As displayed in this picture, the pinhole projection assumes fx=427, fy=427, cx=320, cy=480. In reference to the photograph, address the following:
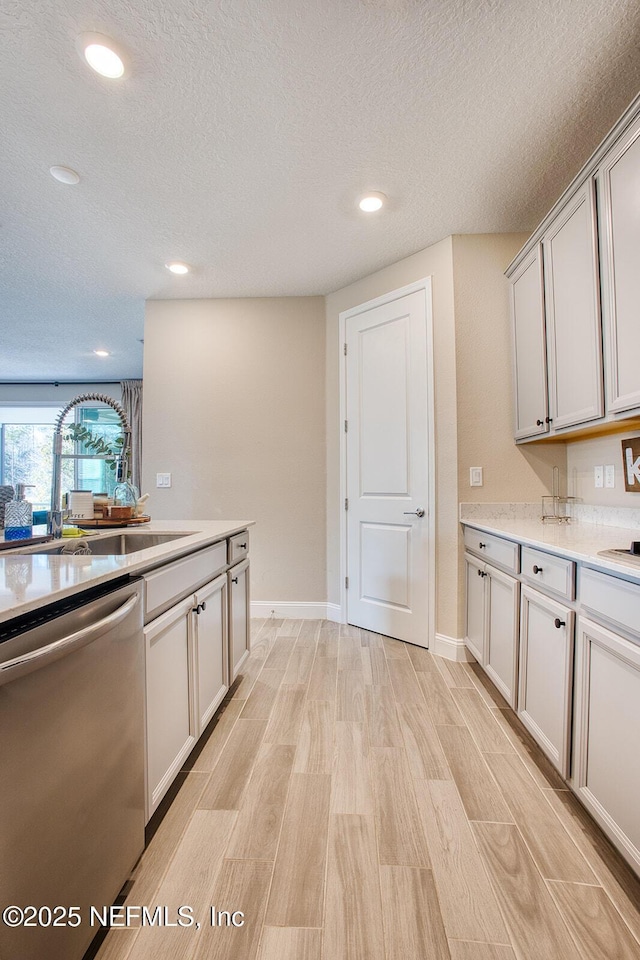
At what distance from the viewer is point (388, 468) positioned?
9.95ft

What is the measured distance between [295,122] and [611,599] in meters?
2.20

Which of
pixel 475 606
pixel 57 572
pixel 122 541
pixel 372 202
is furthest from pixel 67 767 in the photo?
pixel 372 202

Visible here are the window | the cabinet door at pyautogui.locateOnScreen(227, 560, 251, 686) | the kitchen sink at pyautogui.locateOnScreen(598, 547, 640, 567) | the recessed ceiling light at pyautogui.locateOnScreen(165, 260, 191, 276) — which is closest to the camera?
the kitchen sink at pyautogui.locateOnScreen(598, 547, 640, 567)

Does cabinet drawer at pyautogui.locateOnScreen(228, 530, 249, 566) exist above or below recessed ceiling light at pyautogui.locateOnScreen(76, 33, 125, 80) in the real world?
below

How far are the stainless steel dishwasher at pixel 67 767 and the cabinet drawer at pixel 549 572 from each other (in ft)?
4.44

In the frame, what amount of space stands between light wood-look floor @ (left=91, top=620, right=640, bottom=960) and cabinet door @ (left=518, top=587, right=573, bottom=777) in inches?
6.7

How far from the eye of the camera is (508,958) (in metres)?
0.96

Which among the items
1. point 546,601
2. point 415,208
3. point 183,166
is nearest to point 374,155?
point 415,208

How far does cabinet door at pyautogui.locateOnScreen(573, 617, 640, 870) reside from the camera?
1098 mm

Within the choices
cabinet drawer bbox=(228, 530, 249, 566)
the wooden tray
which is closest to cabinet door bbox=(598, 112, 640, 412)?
cabinet drawer bbox=(228, 530, 249, 566)

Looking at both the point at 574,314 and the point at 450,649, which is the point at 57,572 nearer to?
the point at 574,314

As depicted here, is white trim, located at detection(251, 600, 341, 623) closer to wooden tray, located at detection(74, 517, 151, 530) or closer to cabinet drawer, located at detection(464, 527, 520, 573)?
cabinet drawer, located at detection(464, 527, 520, 573)

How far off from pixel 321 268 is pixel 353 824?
3.19 m

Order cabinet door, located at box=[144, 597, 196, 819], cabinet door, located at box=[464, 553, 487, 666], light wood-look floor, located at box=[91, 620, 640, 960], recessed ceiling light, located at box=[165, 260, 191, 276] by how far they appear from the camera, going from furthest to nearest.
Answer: recessed ceiling light, located at box=[165, 260, 191, 276]
cabinet door, located at box=[464, 553, 487, 666]
cabinet door, located at box=[144, 597, 196, 819]
light wood-look floor, located at box=[91, 620, 640, 960]
